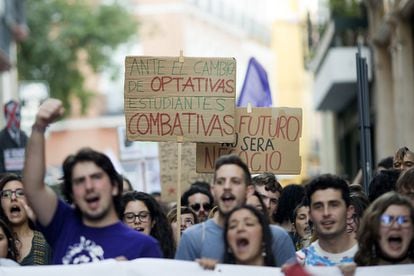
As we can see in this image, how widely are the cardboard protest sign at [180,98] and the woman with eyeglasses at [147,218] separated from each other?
1.90 ft

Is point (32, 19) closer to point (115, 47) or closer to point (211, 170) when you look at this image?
point (115, 47)

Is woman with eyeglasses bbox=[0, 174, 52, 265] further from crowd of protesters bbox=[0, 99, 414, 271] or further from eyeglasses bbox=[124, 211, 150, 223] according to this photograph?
crowd of protesters bbox=[0, 99, 414, 271]

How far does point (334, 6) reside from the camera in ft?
106

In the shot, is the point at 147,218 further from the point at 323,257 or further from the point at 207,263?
the point at 207,263

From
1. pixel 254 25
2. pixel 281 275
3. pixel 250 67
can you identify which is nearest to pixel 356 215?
pixel 281 275

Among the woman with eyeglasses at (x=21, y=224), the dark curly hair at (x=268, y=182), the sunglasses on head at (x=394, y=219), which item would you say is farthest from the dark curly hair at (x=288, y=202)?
the sunglasses on head at (x=394, y=219)

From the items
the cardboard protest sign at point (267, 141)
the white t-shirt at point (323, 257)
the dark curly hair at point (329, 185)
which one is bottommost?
the white t-shirt at point (323, 257)

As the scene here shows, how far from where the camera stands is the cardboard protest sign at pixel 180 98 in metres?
11.6

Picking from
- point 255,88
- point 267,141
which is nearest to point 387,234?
point 267,141

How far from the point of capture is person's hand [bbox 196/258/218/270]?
27.9 ft

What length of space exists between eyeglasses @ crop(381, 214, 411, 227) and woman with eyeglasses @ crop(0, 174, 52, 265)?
2738mm

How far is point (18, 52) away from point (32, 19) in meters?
1.12

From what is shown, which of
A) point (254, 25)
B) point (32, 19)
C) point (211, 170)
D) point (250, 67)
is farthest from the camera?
point (254, 25)

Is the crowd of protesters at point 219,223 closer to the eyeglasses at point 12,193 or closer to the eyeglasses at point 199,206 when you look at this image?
the eyeglasses at point 12,193
